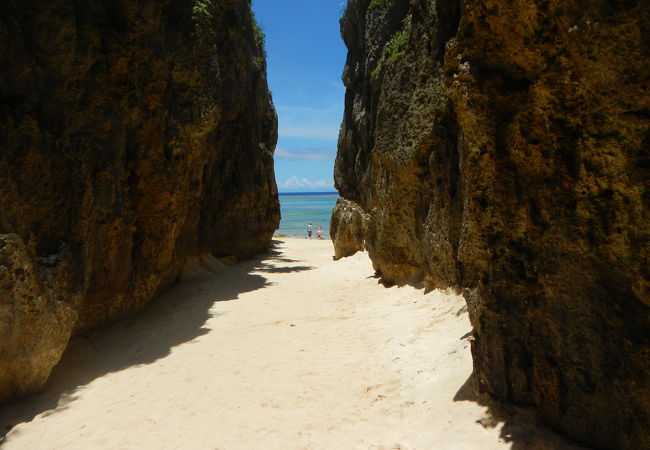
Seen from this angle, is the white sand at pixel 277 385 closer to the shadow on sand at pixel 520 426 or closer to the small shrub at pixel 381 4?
the shadow on sand at pixel 520 426

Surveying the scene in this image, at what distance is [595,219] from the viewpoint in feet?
10.5

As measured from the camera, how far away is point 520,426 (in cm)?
365

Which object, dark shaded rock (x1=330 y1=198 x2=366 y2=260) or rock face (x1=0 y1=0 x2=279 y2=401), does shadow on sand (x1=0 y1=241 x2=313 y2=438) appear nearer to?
rock face (x1=0 y1=0 x2=279 y2=401)

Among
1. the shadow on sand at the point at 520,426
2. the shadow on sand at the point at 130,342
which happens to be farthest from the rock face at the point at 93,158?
the shadow on sand at the point at 520,426

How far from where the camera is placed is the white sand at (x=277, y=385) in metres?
4.39

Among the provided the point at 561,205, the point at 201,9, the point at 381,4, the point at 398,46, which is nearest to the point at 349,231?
the point at 398,46

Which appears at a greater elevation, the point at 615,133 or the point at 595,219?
the point at 615,133

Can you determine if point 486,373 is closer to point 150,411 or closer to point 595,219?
point 595,219

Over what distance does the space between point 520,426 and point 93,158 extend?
7.50m

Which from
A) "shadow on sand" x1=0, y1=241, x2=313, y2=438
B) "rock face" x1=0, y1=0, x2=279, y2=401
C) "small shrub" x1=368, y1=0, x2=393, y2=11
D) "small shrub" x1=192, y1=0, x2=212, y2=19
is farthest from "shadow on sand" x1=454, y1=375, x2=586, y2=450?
"small shrub" x1=368, y1=0, x2=393, y2=11

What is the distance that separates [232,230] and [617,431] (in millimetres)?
15012

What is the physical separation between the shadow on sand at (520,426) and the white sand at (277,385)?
0.5 inches

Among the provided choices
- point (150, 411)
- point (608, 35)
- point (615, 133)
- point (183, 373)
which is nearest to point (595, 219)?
point (615, 133)

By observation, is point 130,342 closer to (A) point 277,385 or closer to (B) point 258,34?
(A) point 277,385
